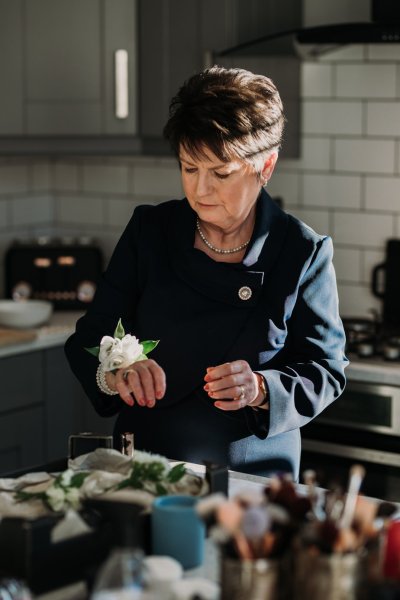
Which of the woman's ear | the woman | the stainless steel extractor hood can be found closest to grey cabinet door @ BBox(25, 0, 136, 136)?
the stainless steel extractor hood

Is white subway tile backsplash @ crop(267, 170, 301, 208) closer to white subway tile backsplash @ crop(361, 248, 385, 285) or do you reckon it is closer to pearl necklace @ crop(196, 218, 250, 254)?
white subway tile backsplash @ crop(361, 248, 385, 285)

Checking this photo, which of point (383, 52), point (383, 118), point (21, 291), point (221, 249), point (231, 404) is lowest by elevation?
point (21, 291)

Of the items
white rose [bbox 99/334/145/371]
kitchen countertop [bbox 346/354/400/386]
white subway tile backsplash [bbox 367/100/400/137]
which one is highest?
white subway tile backsplash [bbox 367/100/400/137]

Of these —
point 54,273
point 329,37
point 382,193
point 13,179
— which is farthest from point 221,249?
point 13,179

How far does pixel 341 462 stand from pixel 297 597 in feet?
6.61

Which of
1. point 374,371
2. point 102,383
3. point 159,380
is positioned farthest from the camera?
point 374,371

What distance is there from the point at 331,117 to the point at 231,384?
1983 mm

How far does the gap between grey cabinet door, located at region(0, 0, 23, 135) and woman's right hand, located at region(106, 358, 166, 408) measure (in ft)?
6.77

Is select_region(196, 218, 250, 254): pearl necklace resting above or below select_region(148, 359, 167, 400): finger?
above

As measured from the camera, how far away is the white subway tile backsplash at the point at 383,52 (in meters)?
3.70

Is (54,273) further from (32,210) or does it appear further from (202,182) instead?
(202,182)

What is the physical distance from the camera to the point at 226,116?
7.34ft

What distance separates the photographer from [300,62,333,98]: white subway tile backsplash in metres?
3.85

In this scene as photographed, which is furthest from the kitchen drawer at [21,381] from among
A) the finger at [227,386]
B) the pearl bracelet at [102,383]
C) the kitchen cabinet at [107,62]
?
the finger at [227,386]
